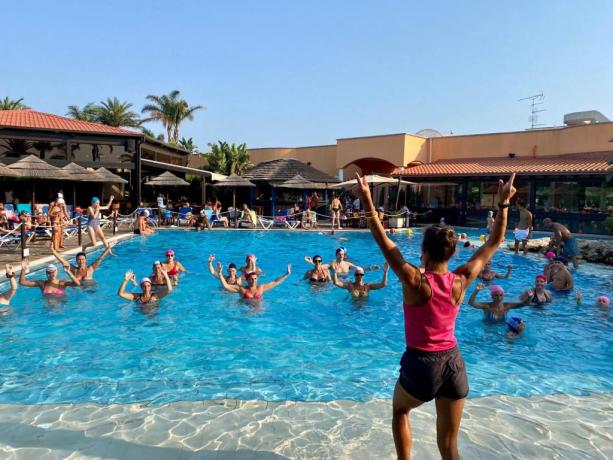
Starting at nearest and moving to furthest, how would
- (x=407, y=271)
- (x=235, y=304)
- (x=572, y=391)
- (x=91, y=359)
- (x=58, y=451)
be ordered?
(x=407, y=271) → (x=58, y=451) → (x=572, y=391) → (x=91, y=359) → (x=235, y=304)

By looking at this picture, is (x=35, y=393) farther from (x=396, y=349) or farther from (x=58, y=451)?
(x=396, y=349)

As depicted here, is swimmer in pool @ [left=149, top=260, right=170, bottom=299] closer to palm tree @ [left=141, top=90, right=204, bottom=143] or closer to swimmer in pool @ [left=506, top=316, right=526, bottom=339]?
swimmer in pool @ [left=506, top=316, right=526, bottom=339]

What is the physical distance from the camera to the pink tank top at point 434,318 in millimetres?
2410

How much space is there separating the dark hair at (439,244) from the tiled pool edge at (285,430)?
1.83 metres

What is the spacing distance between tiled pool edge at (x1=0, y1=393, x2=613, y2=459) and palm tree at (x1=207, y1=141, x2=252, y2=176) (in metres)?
28.0

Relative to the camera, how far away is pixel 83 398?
15.3 feet

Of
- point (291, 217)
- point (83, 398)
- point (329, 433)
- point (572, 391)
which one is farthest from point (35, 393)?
point (291, 217)

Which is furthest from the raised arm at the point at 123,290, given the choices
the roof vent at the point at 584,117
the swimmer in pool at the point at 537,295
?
the roof vent at the point at 584,117

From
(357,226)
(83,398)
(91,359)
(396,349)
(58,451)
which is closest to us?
(58,451)

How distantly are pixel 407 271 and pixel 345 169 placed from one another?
28523 mm

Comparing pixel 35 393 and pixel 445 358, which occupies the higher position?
pixel 445 358

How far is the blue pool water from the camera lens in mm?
5066

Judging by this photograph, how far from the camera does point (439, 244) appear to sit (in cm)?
243

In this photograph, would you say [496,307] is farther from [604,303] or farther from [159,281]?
[159,281]
